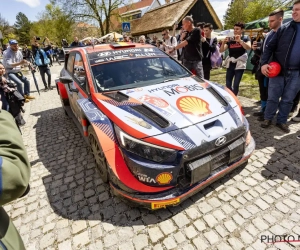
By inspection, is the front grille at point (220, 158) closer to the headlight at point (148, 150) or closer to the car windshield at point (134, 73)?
the headlight at point (148, 150)

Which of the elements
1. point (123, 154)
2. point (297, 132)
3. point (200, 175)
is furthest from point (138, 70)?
point (297, 132)

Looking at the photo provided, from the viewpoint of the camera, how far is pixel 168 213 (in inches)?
86.8

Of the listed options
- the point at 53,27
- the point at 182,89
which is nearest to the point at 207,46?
the point at 182,89

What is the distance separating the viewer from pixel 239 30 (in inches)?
175

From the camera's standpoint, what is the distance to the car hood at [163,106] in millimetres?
2102

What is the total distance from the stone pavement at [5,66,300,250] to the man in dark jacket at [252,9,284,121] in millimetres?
1425

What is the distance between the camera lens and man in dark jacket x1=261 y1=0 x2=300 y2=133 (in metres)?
3.26

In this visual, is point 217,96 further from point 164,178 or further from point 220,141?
point 164,178

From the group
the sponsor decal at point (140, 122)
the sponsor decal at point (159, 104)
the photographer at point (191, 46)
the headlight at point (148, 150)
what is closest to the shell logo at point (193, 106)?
the sponsor decal at point (159, 104)

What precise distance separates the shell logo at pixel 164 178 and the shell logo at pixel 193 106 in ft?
2.50

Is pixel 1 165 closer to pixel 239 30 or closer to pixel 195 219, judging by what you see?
pixel 195 219

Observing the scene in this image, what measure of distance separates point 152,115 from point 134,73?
47.4 inches

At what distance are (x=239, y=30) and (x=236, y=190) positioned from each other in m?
3.74

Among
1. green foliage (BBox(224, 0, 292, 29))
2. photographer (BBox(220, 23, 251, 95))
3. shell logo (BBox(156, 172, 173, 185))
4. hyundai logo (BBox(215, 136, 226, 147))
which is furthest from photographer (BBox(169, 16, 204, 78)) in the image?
green foliage (BBox(224, 0, 292, 29))
